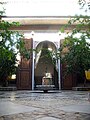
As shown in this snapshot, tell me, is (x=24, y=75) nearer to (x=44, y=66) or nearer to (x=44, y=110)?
(x=44, y=66)

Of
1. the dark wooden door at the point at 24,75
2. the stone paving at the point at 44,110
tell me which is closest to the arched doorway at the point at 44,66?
the dark wooden door at the point at 24,75

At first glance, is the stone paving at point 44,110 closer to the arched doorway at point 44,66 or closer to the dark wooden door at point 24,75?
the dark wooden door at point 24,75

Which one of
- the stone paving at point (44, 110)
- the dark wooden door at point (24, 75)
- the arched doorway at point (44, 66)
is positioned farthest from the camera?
the arched doorway at point (44, 66)

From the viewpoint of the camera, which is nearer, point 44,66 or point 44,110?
point 44,110

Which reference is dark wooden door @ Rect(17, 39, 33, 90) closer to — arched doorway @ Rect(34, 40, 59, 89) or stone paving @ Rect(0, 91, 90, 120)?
arched doorway @ Rect(34, 40, 59, 89)

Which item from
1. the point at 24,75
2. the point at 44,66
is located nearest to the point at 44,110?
the point at 24,75

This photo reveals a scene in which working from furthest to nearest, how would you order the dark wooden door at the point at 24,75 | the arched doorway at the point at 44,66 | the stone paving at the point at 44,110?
the arched doorway at the point at 44,66, the dark wooden door at the point at 24,75, the stone paving at the point at 44,110

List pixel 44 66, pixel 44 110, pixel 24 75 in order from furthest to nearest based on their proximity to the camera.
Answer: pixel 44 66 < pixel 24 75 < pixel 44 110

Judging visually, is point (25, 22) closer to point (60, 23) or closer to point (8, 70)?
point (60, 23)

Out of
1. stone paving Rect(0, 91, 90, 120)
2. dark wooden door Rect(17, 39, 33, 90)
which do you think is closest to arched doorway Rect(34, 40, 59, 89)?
dark wooden door Rect(17, 39, 33, 90)

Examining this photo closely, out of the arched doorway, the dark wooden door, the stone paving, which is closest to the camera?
the stone paving

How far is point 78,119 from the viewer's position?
243cm

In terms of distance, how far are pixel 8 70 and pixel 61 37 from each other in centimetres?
381
